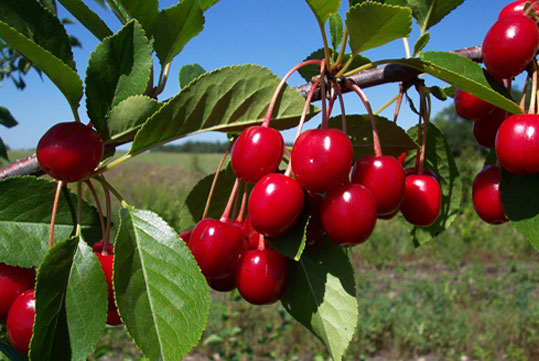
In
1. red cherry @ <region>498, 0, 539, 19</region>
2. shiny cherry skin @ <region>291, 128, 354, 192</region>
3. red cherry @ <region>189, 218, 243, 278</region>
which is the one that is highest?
red cherry @ <region>498, 0, 539, 19</region>

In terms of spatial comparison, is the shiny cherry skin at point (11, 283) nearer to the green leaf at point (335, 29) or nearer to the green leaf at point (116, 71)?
the green leaf at point (116, 71)

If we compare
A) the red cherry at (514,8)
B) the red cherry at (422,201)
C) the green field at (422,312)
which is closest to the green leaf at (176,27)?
the red cherry at (422,201)

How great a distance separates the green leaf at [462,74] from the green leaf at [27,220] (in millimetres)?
631

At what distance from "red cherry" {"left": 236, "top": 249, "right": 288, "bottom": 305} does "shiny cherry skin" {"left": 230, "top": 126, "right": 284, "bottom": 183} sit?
136mm

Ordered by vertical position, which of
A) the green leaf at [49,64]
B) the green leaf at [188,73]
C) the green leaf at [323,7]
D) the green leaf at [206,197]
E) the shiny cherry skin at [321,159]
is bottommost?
the shiny cherry skin at [321,159]

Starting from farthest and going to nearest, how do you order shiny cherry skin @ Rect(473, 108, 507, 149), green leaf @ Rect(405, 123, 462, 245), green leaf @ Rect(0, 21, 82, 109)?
green leaf @ Rect(405, 123, 462, 245)
shiny cherry skin @ Rect(473, 108, 507, 149)
green leaf @ Rect(0, 21, 82, 109)

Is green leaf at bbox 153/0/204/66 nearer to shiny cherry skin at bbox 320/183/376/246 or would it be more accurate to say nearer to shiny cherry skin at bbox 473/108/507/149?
shiny cherry skin at bbox 320/183/376/246

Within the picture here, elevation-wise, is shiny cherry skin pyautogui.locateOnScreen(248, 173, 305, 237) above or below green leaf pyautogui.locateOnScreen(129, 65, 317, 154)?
below

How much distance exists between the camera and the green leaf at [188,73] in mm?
1186

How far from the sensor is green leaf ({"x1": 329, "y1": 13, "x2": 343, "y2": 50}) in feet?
2.82

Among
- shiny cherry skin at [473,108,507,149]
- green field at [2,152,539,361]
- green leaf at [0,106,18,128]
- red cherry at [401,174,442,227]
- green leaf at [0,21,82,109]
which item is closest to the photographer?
green leaf at [0,21,82,109]

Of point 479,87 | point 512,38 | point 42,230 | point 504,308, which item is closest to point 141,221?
point 42,230

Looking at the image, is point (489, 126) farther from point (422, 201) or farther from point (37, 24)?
point (37, 24)

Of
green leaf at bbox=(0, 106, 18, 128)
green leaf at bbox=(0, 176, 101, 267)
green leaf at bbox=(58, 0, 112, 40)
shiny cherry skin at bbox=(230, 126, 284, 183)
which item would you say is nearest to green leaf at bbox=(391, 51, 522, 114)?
shiny cherry skin at bbox=(230, 126, 284, 183)
